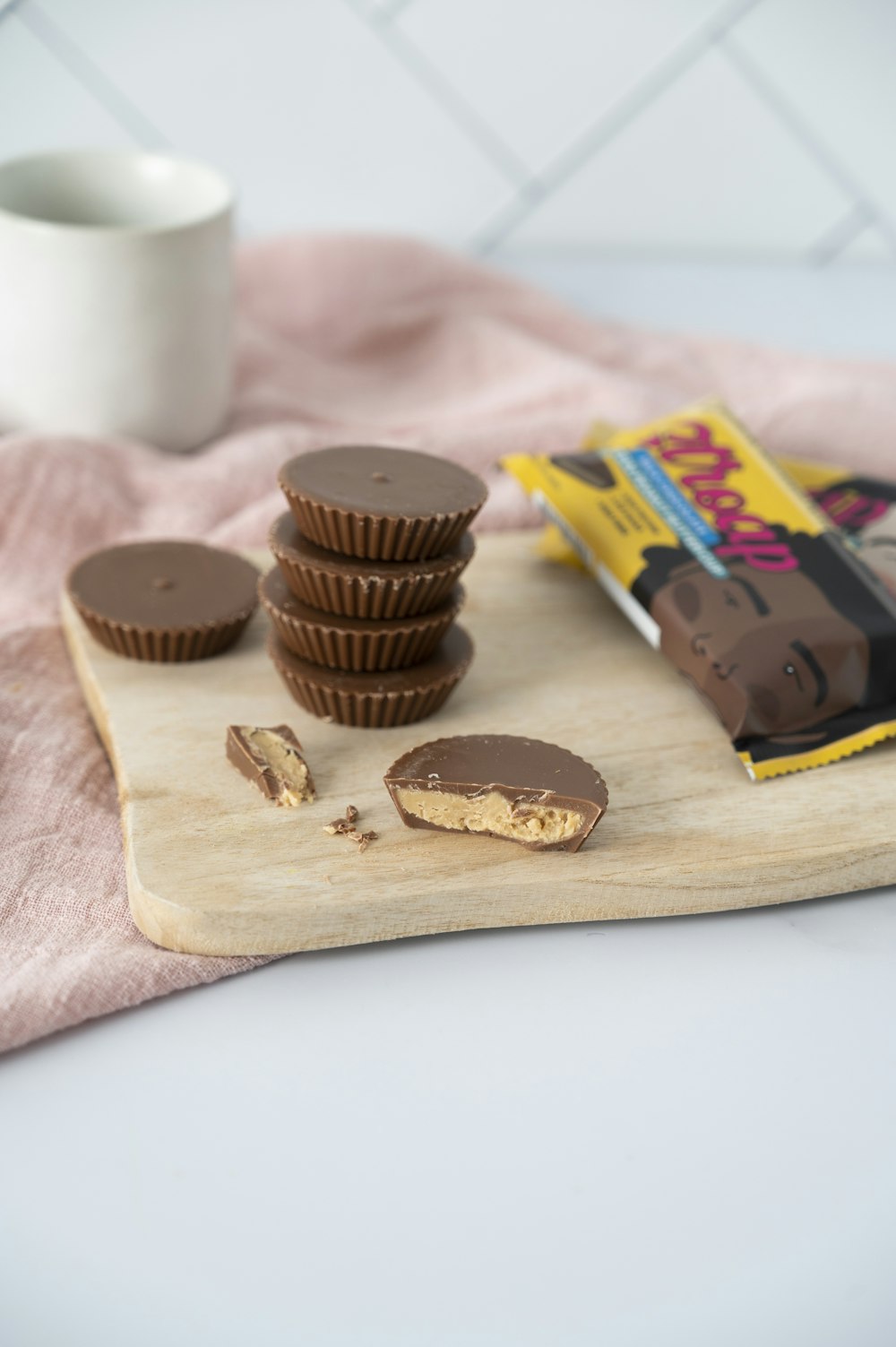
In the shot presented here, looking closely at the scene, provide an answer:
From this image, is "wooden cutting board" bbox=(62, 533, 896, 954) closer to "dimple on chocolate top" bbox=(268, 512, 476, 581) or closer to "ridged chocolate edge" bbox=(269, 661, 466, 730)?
"ridged chocolate edge" bbox=(269, 661, 466, 730)

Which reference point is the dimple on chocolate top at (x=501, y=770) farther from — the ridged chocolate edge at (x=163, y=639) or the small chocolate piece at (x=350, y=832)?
the ridged chocolate edge at (x=163, y=639)

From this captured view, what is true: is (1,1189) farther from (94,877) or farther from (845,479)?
(845,479)

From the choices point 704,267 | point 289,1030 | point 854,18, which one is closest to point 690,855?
point 289,1030

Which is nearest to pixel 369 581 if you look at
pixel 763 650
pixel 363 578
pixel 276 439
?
pixel 363 578

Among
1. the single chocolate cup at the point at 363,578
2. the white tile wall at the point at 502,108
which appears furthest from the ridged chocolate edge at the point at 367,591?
the white tile wall at the point at 502,108

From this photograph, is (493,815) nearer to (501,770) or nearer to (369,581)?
(501,770)

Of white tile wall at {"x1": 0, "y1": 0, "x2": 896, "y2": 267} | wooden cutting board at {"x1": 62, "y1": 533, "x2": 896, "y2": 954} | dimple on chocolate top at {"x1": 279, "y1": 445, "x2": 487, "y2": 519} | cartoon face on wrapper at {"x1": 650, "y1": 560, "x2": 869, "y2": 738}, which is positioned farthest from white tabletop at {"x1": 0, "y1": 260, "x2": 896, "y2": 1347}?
white tile wall at {"x1": 0, "y1": 0, "x2": 896, "y2": 267}
